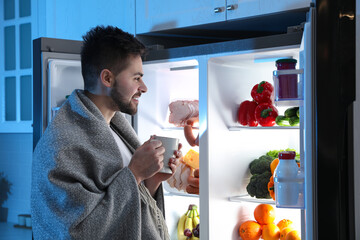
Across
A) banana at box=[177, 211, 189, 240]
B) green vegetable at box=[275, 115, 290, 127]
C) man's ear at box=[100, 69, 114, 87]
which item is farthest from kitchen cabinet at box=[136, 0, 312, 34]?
banana at box=[177, 211, 189, 240]

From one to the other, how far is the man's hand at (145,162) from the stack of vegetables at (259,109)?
A: 70cm

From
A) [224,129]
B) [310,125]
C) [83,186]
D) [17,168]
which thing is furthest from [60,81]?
[17,168]

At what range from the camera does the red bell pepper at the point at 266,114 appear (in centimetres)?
222

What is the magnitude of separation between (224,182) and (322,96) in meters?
1.15

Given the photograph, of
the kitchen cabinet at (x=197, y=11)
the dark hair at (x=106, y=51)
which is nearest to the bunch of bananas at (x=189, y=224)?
the kitchen cabinet at (x=197, y=11)

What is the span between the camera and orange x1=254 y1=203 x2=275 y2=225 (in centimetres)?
224

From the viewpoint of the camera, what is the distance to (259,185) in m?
2.19

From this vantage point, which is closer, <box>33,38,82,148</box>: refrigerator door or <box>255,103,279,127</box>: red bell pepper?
<box>33,38,82,148</box>: refrigerator door

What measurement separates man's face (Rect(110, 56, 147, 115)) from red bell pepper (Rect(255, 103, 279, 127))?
2.17 ft

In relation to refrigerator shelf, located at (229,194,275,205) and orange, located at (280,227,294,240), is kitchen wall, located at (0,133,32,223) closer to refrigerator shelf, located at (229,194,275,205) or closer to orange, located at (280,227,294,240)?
refrigerator shelf, located at (229,194,275,205)

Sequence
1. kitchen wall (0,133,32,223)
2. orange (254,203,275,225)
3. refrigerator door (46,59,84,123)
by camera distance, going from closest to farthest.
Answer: refrigerator door (46,59,84,123) → orange (254,203,275,225) → kitchen wall (0,133,32,223)

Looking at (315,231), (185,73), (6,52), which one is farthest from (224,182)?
(6,52)

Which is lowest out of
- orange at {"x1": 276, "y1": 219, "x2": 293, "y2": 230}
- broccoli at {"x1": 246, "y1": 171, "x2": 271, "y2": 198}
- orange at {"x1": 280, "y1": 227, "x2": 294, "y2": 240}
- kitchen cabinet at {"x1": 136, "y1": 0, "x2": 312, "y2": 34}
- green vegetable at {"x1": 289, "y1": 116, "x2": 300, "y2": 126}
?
orange at {"x1": 280, "y1": 227, "x2": 294, "y2": 240}

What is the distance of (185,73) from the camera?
8.62 feet
